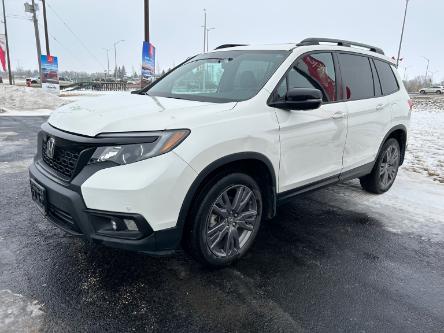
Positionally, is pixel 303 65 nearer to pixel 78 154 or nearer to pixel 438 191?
pixel 78 154

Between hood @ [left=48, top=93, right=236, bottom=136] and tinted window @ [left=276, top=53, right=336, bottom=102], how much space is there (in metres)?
0.76

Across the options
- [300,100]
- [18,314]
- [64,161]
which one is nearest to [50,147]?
[64,161]

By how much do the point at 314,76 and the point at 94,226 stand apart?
2599mm

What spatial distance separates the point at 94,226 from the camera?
2611 millimetres

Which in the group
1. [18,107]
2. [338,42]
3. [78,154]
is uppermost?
[338,42]

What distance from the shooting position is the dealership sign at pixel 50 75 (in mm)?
25219

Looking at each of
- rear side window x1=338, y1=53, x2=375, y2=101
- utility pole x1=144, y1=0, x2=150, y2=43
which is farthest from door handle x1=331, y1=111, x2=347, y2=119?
utility pole x1=144, y1=0, x2=150, y2=43

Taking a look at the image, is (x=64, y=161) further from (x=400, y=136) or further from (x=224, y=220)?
(x=400, y=136)

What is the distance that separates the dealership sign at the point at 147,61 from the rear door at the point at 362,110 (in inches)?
544

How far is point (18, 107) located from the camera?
701 inches

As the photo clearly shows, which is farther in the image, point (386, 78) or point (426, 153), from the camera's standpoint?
point (426, 153)

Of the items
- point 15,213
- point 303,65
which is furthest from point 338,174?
point 15,213

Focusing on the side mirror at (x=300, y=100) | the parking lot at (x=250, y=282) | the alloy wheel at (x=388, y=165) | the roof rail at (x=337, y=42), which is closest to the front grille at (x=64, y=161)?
the parking lot at (x=250, y=282)

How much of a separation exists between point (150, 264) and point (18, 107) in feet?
57.5
